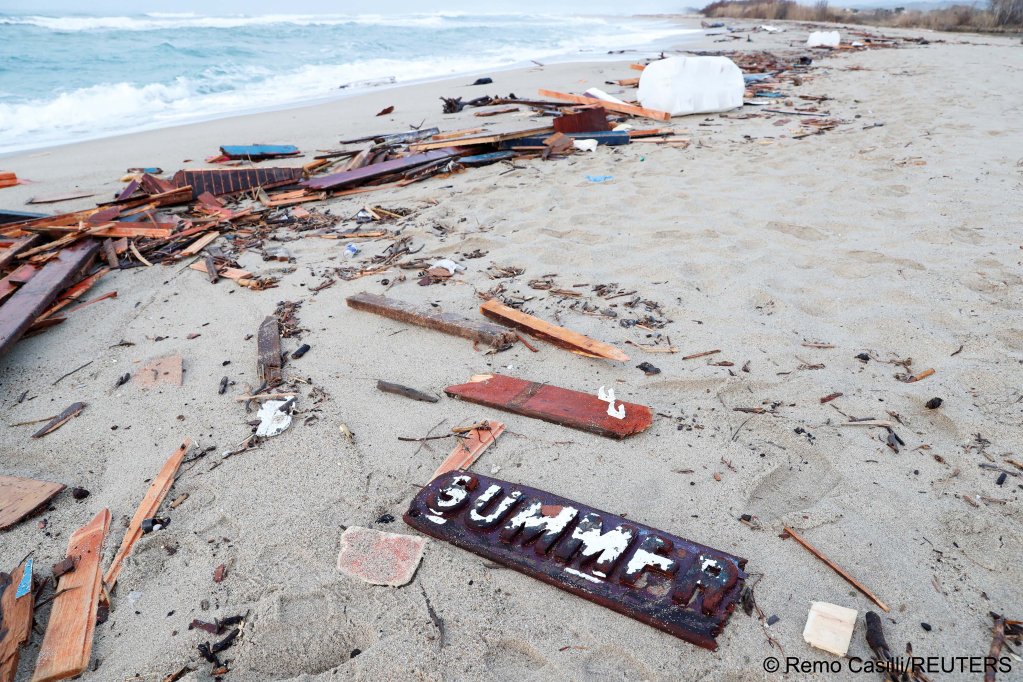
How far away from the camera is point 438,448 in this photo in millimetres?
2428

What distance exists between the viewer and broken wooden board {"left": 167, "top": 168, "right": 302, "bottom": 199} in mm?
5859

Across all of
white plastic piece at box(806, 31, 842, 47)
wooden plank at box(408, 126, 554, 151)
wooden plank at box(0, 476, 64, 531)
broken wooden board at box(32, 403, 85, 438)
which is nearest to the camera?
wooden plank at box(0, 476, 64, 531)

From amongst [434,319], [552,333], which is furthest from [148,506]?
[552,333]

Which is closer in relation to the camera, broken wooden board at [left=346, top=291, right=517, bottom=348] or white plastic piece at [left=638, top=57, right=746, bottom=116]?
broken wooden board at [left=346, top=291, right=517, bottom=348]

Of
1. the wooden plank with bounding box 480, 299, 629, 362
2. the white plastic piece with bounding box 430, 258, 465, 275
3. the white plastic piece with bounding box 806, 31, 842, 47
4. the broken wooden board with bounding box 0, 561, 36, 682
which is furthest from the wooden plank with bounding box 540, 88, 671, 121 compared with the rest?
the white plastic piece with bounding box 806, 31, 842, 47

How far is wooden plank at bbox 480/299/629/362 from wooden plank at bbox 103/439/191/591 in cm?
165

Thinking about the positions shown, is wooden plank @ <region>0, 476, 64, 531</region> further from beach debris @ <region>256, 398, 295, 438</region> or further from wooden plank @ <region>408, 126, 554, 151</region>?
wooden plank @ <region>408, 126, 554, 151</region>

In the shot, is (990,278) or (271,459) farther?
(990,278)

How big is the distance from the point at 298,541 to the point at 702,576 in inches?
54.0

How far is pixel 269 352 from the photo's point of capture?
309 cm

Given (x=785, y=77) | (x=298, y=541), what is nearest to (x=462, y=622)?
(x=298, y=541)

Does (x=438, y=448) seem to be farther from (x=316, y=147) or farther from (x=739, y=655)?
(x=316, y=147)

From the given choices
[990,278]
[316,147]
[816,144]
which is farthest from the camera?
[316,147]

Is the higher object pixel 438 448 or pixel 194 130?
pixel 194 130
